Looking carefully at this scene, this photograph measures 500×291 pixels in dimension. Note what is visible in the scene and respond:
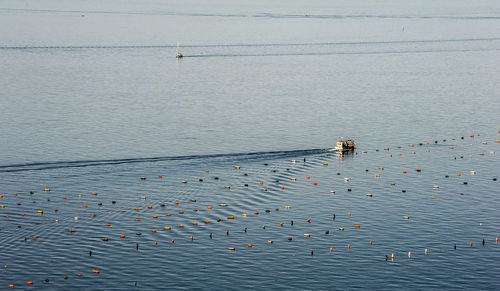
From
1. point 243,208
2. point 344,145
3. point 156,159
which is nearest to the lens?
point 243,208

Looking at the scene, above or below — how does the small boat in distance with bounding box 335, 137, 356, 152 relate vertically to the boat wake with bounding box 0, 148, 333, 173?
above

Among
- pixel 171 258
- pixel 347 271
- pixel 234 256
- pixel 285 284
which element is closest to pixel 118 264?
pixel 171 258

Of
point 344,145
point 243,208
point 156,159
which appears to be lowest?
point 243,208

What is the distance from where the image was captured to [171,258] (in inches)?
4235

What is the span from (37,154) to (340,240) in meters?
76.9

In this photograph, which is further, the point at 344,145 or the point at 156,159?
the point at 344,145

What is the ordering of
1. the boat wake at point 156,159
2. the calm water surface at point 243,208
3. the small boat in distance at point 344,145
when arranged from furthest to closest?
the small boat in distance at point 344,145
the boat wake at point 156,159
the calm water surface at point 243,208

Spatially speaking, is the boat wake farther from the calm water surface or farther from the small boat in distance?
the small boat in distance

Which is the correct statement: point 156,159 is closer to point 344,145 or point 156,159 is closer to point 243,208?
point 243,208

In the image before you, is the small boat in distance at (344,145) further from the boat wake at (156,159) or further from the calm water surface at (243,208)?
the calm water surface at (243,208)

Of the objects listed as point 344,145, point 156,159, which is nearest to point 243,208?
point 156,159

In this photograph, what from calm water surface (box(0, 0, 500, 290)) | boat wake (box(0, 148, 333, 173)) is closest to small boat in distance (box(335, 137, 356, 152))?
boat wake (box(0, 148, 333, 173))

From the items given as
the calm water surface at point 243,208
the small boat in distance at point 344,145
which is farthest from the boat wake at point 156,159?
the small boat in distance at point 344,145

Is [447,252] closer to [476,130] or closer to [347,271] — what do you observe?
[347,271]
